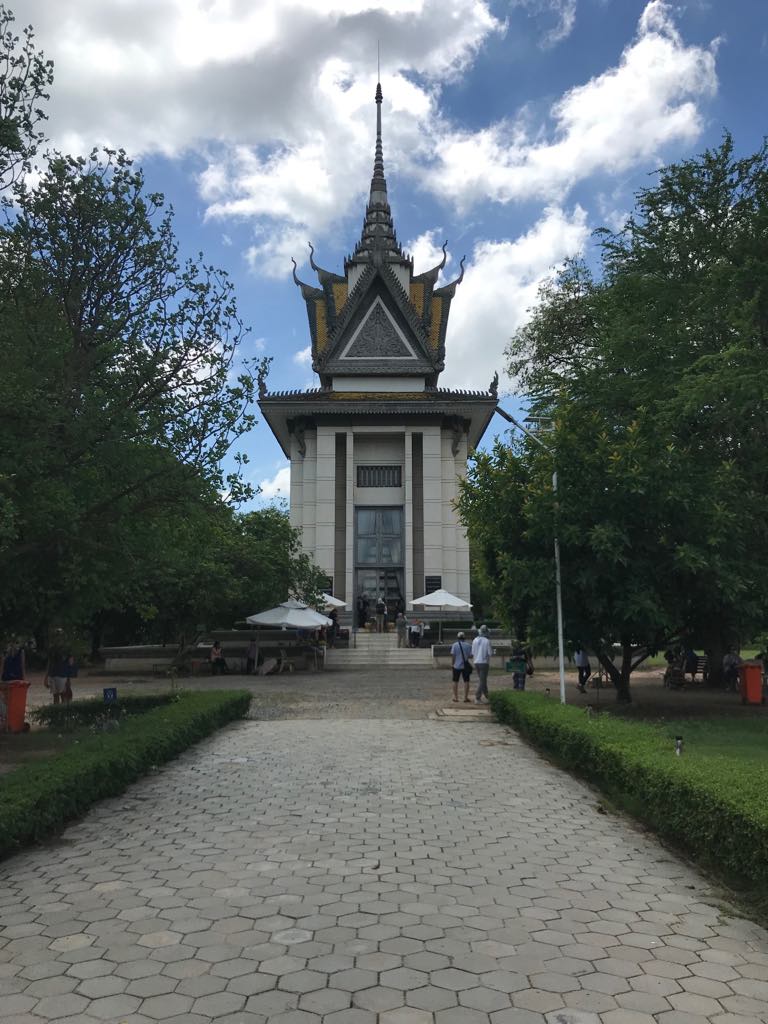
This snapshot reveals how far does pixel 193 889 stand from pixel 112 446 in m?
5.42

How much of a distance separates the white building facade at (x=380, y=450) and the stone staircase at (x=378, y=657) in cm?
481

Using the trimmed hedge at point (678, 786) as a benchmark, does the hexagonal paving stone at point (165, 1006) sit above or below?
below

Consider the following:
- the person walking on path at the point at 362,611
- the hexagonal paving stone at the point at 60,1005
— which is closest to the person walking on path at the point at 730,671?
the person walking on path at the point at 362,611

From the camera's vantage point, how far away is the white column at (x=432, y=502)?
35000 millimetres

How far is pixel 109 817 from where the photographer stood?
768 cm

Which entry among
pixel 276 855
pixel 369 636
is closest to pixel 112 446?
pixel 276 855

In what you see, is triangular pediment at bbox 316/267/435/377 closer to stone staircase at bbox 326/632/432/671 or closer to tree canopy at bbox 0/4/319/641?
stone staircase at bbox 326/632/432/671

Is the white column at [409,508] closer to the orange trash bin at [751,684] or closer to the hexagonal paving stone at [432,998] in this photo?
the orange trash bin at [751,684]

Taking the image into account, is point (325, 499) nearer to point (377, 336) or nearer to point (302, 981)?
point (377, 336)

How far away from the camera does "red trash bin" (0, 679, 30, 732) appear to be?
13.0 metres

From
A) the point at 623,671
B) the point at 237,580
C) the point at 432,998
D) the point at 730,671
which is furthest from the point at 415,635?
the point at 432,998

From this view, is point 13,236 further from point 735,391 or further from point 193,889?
point 735,391

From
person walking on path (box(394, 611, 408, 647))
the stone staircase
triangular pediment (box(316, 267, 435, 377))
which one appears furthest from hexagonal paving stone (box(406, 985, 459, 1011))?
triangular pediment (box(316, 267, 435, 377))

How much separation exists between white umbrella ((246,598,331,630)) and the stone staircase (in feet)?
9.36
